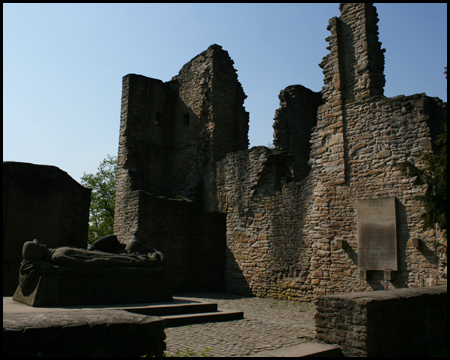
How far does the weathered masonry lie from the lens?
9477 millimetres

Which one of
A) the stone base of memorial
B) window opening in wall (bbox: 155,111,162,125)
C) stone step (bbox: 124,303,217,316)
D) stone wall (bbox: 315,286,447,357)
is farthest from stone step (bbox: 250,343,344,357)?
window opening in wall (bbox: 155,111,162,125)

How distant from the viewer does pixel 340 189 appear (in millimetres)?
10539

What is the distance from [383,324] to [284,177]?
754 centimetres

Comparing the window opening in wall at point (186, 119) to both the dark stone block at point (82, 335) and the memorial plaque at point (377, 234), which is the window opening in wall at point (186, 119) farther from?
the dark stone block at point (82, 335)

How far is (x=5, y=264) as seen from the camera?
10961 millimetres

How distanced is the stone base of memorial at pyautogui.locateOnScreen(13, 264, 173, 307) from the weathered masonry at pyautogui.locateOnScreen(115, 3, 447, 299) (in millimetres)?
4694

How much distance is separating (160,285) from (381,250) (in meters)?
4.99

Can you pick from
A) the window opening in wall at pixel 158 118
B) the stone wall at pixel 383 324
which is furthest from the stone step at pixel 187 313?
the window opening in wall at pixel 158 118

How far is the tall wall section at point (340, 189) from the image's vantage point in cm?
926

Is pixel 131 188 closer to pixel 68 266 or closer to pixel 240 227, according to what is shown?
pixel 240 227

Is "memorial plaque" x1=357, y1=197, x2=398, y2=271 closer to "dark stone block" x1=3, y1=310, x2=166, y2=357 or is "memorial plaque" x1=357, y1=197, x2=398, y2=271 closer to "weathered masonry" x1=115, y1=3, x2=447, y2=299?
"weathered masonry" x1=115, y1=3, x2=447, y2=299

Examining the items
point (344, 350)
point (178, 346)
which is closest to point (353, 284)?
point (344, 350)

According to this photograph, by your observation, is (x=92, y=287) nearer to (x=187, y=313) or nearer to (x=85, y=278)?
(x=85, y=278)

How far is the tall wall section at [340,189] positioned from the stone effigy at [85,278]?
4.53m
